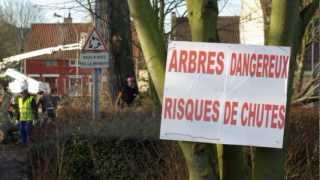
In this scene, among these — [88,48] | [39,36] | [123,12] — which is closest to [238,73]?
[88,48]

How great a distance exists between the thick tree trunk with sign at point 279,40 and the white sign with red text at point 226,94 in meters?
0.14

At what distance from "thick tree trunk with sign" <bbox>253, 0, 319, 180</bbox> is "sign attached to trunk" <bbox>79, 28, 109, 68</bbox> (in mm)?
9551

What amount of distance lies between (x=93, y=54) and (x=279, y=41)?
984 cm

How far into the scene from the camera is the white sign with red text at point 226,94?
537 cm

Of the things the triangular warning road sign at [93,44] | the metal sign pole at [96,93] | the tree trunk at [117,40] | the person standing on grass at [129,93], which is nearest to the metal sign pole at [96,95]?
the metal sign pole at [96,93]

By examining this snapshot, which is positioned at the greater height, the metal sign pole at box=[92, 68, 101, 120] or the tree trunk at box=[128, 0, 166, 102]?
the tree trunk at box=[128, 0, 166, 102]

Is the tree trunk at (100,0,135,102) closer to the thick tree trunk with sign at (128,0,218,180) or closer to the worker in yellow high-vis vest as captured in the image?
the worker in yellow high-vis vest

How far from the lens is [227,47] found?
5469mm

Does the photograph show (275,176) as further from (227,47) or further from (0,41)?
(0,41)

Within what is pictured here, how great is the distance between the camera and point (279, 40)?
5480mm

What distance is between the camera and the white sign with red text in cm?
537

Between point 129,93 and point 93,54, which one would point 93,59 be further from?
point 129,93

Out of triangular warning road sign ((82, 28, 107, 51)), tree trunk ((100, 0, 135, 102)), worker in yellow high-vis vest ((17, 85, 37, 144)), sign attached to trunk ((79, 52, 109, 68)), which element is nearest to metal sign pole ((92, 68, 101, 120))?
sign attached to trunk ((79, 52, 109, 68))

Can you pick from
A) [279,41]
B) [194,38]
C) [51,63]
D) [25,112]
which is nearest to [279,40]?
[279,41]
